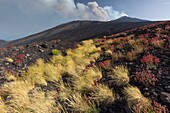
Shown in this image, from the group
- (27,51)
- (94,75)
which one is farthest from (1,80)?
(27,51)

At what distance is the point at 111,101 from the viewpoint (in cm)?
600

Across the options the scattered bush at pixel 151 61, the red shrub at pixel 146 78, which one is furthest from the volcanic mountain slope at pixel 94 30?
the red shrub at pixel 146 78

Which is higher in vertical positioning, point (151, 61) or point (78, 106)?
point (151, 61)

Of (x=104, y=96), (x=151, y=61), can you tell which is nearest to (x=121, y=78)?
(x=104, y=96)

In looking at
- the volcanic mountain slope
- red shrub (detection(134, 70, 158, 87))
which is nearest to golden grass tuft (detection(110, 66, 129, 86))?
red shrub (detection(134, 70, 158, 87))

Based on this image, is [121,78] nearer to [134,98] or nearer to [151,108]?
[134,98]

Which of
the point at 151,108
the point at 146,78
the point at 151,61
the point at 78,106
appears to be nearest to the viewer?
the point at 151,108

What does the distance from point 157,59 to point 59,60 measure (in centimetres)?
809

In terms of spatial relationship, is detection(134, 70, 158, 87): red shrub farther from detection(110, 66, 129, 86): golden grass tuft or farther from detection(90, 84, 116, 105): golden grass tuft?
detection(90, 84, 116, 105): golden grass tuft

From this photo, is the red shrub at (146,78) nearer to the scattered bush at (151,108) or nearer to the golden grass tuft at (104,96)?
the golden grass tuft at (104,96)

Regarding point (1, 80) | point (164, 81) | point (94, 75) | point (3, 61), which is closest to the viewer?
point (164, 81)

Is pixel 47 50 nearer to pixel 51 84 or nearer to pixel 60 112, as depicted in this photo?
pixel 51 84

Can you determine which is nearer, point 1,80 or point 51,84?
point 51,84

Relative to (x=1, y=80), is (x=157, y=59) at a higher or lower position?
higher
